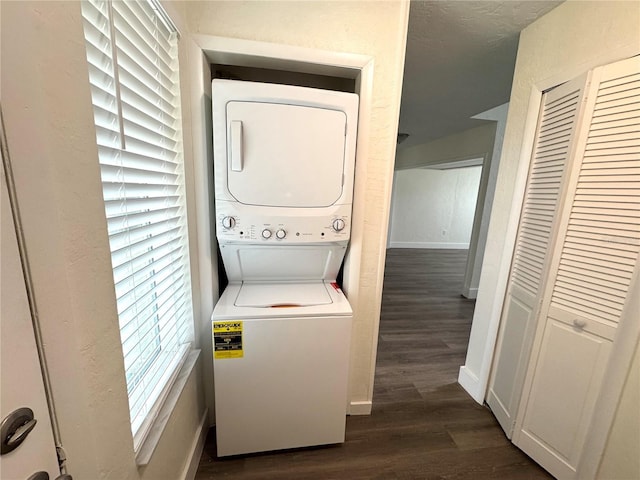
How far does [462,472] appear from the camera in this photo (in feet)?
4.58

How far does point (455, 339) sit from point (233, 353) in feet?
7.45

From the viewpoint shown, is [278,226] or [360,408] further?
[360,408]

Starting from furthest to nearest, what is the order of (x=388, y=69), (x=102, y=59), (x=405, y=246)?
(x=405, y=246) < (x=388, y=69) < (x=102, y=59)

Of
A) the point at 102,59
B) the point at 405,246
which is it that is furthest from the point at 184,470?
the point at 405,246

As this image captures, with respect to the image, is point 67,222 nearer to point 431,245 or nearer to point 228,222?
point 228,222

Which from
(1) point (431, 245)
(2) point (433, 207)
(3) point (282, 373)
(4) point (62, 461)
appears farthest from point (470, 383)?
(2) point (433, 207)

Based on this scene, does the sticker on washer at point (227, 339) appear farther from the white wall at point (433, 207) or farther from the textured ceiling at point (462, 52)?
the white wall at point (433, 207)

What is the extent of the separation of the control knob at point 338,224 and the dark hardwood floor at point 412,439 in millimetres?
1235

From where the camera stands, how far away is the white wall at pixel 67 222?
45cm

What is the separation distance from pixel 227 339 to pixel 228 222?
540 mm

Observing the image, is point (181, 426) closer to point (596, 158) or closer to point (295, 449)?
point (295, 449)

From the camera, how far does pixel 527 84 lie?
5.01 feet

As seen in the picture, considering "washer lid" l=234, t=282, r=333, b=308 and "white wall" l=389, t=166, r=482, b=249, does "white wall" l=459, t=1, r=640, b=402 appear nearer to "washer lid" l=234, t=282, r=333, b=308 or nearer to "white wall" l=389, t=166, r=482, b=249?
"washer lid" l=234, t=282, r=333, b=308

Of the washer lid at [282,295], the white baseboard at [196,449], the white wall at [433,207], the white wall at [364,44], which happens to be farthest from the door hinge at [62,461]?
the white wall at [433,207]
